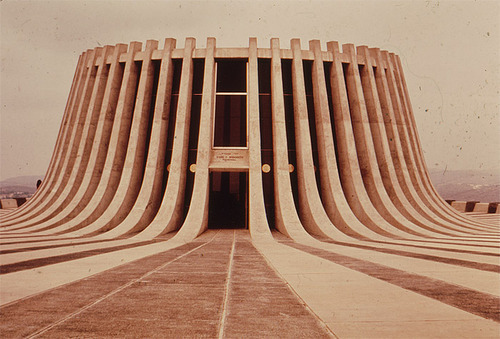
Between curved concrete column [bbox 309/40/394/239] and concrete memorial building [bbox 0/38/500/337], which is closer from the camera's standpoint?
curved concrete column [bbox 309/40/394/239]

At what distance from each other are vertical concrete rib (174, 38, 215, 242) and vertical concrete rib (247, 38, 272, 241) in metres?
1.73

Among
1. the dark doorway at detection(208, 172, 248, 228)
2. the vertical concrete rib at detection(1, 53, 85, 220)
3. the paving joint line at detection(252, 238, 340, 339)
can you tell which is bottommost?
the paving joint line at detection(252, 238, 340, 339)

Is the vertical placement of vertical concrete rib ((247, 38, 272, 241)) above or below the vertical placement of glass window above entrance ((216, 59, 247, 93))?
below

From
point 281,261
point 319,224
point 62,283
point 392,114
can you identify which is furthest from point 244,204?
point 62,283

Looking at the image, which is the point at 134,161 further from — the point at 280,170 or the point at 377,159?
the point at 377,159

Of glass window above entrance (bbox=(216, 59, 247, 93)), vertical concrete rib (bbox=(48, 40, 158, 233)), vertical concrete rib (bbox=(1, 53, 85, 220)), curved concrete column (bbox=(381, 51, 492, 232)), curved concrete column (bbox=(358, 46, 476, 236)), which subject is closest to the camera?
vertical concrete rib (bbox=(48, 40, 158, 233))

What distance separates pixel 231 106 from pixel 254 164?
439cm

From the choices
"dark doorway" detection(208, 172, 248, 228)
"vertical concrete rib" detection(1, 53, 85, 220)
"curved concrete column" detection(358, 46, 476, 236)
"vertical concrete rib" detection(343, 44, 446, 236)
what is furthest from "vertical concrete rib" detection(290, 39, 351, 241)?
"vertical concrete rib" detection(1, 53, 85, 220)

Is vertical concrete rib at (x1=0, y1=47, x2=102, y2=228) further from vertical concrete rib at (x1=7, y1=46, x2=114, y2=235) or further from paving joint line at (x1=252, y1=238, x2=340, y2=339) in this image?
paving joint line at (x1=252, y1=238, x2=340, y2=339)

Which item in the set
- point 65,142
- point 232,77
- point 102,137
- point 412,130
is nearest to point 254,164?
point 232,77

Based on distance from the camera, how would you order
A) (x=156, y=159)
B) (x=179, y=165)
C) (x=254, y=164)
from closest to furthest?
(x=254, y=164) → (x=179, y=165) → (x=156, y=159)

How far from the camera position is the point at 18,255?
616cm

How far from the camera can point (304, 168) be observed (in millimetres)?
14109

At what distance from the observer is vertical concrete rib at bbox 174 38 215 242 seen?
11744 mm
